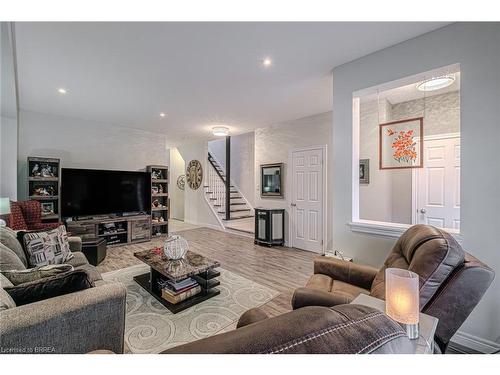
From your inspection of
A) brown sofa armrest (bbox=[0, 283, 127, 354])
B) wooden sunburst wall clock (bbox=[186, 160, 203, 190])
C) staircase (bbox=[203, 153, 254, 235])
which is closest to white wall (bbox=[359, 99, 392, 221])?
staircase (bbox=[203, 153, 254, 235])

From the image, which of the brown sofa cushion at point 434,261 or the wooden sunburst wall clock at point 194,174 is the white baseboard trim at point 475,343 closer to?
the brown sofa cushion at point 434,261

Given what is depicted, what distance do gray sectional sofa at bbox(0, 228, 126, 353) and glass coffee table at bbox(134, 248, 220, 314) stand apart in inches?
32.5

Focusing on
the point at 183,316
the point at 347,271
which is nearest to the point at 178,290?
the point at 183,316

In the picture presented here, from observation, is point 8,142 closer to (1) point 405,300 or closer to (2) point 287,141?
(2) point 287,141

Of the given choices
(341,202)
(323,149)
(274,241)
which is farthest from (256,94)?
(274,241)

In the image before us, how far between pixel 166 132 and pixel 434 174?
18.7 feet

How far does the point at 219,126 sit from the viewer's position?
5.00m

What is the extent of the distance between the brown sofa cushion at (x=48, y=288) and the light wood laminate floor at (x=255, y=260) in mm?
1683

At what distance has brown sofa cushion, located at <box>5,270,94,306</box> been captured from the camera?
1184mm

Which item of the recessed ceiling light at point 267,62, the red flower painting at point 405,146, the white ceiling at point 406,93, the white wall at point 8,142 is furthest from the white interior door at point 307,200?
the white wall at point 8,142

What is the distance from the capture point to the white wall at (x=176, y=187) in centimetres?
834

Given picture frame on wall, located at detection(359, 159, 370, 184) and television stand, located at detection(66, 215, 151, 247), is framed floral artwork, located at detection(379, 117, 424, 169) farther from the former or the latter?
television stand, located at detection(66, 215, 151, 247)

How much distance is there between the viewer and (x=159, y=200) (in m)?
5.78

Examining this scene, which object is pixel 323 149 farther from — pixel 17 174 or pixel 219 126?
pixel 17 174
